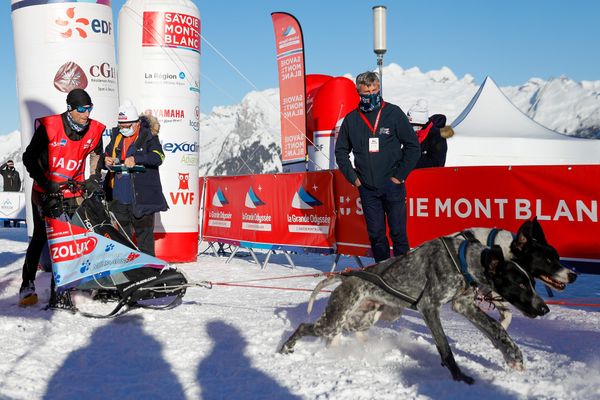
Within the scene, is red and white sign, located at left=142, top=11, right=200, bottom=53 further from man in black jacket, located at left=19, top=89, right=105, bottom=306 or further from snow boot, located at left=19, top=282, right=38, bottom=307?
snow boot, located at left=19, top=282, right=38, bottom=307

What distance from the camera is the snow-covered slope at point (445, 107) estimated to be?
39.2 m

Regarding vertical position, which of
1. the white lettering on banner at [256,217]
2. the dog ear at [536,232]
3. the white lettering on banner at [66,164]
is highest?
the white lettering on banner at [66,164]

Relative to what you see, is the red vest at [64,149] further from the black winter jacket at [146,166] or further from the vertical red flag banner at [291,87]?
the vertical red flag banner at [291,87]

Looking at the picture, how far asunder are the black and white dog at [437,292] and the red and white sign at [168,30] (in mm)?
6259

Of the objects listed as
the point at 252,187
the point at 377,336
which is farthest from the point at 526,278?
the point at 252,187

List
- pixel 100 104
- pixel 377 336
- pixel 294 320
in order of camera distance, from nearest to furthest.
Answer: pixel 377 336
pixel 294 320
pixel 100 104

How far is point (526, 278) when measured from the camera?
135 inches

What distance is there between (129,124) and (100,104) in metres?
2.15

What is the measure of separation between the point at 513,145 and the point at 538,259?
51.0 feet

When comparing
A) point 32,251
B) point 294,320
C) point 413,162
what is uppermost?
point 413,162

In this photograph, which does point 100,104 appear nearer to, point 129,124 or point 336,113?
point 129,124

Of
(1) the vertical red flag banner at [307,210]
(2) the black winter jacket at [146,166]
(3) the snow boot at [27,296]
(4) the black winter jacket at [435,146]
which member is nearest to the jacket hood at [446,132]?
(4) the black winter jacket at [435,146]

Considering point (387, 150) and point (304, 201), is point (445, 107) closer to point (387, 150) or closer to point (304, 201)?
point (304, 201)

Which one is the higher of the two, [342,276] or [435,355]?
[342,276]
